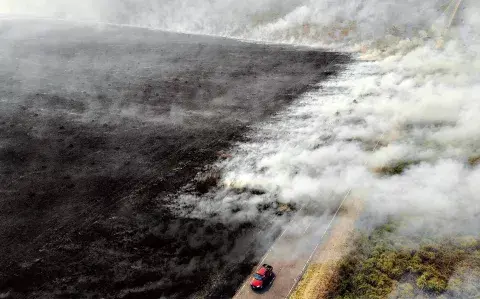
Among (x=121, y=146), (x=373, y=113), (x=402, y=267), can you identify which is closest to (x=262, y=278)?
(x=402, y=267)

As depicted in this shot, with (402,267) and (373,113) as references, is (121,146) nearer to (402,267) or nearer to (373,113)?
(373,113)

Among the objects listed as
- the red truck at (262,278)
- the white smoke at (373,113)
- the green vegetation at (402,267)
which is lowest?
the red truck at (262,278)

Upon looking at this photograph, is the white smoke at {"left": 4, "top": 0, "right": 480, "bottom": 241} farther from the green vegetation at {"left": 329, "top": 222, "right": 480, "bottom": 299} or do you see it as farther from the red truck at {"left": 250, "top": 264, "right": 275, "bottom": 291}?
the red truck at {"left": 250, "top": 264, "right": 275, "bottom": 291}

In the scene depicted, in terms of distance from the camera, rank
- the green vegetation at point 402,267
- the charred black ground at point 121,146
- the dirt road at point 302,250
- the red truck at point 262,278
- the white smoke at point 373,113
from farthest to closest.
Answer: the white smoke at point 373,113
the charred black ground at point 121,146
the dirt road at point 302,250
the red truck at point 262,278
the green vegetation at point 402,267

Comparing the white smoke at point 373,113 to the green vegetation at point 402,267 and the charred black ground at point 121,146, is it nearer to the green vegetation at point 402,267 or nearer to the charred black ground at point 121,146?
the green vegetation at point 402,267

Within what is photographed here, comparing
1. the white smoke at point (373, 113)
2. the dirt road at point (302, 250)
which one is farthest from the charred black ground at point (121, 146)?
the white smoke at point (373, 113)

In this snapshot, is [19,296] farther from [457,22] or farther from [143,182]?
[457,22]
